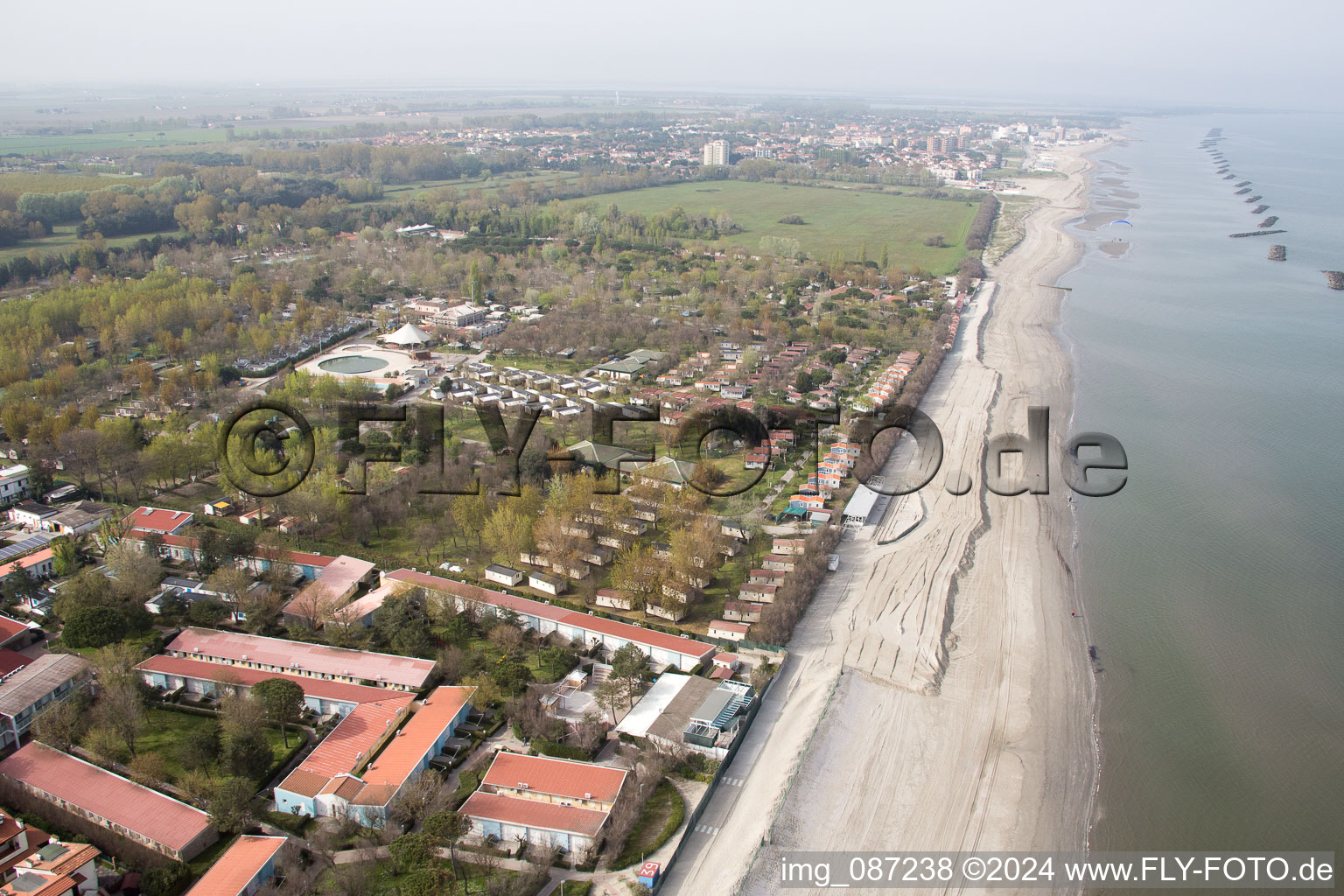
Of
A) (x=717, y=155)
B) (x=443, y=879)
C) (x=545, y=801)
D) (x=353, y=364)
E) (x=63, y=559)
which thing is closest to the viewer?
(x=443, y=879)

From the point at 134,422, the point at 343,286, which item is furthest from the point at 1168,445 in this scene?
the point at 343,286

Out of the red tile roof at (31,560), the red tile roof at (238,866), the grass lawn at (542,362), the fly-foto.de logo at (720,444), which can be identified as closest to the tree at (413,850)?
the red tile roof at (238,866)

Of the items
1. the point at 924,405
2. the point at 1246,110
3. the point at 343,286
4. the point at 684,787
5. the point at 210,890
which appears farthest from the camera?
the point at 1246,110

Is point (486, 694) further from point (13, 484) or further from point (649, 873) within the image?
point (13, 484)

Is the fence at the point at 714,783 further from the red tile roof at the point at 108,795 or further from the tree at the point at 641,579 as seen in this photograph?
the red tile roof at the point at 108,795

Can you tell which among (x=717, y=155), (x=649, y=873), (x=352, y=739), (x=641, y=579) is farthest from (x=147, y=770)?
(x=717, y=155)

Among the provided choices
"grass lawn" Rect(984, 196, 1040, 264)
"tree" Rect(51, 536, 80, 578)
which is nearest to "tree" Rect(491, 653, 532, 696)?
"tree" Rect(51, 536, 80, 578)

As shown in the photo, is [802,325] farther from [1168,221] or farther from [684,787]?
[1168,221]
